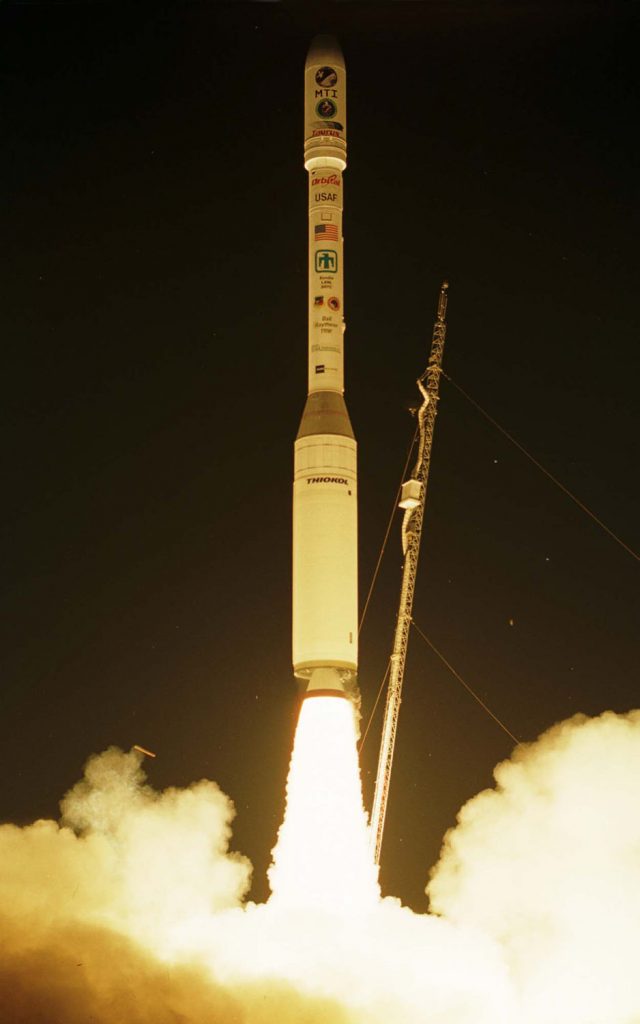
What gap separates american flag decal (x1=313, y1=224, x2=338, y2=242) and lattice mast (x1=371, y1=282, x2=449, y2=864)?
22.9ft

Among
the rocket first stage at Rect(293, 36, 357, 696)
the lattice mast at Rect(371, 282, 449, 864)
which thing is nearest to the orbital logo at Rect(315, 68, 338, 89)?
the rocket first stage at Rect(293, 36, 357, 696)

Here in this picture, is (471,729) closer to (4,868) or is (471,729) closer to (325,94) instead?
(4,868)

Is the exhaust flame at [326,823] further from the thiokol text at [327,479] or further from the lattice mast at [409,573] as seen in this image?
the lattice mast at [409,573]

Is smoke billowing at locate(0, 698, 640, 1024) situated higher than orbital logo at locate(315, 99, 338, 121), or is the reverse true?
orbital logo at locate(315, 99, 338, 121)

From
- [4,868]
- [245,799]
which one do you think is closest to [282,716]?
[245,799]

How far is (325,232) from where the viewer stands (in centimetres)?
3206

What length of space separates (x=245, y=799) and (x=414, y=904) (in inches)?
152

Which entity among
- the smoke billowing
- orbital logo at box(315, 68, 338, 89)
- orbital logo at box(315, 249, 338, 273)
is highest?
orbital logo at box(315, 68, 338, 89)

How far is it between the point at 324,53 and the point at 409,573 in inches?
438

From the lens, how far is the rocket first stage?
3044cm

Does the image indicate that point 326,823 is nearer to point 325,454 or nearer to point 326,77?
point 325,454

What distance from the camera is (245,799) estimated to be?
126ft

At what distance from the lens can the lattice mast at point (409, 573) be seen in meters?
38.7

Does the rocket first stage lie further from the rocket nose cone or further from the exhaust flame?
the exhaust flame
